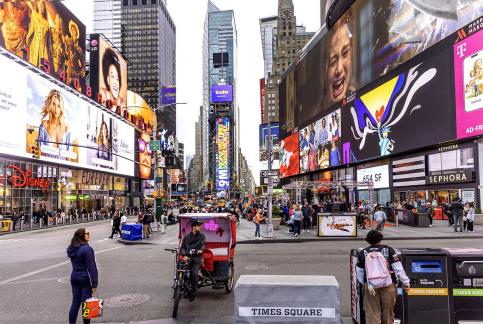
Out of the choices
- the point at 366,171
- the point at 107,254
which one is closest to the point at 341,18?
the point at 366,171

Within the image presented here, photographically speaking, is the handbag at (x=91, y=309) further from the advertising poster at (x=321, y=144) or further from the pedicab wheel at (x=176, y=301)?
the advertising poster at (x=321, y=144)

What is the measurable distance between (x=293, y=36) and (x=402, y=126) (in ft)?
391

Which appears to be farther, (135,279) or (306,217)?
(306,217)

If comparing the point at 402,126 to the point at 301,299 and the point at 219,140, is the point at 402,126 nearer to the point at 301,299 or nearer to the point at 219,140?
the point at 301,299

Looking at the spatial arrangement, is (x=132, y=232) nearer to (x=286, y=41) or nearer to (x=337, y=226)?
(x=337, y=226)

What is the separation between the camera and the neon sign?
4538cm

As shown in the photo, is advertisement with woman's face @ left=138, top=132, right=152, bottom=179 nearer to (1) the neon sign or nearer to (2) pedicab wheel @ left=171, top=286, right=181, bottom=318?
(1) the neon sign

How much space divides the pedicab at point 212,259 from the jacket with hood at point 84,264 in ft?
5.95

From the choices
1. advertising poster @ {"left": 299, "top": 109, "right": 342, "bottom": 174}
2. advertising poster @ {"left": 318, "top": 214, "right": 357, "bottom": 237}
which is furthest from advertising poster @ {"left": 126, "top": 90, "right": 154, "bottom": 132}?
advertising poster @ {"left": 318, "top": 214, "right": 357, "bottom": 237}

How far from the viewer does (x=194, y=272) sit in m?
8.68

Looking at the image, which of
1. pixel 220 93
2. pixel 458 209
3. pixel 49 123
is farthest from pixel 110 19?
pixel 458 209

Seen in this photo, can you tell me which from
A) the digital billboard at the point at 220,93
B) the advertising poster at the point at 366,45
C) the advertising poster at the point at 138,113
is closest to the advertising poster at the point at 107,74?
the advertising poster at the point at 138,113

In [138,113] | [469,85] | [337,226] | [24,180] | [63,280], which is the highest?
[138,113]

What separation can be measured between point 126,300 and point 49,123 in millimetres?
48248
